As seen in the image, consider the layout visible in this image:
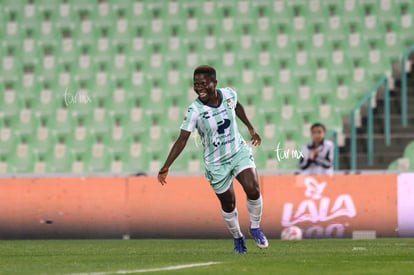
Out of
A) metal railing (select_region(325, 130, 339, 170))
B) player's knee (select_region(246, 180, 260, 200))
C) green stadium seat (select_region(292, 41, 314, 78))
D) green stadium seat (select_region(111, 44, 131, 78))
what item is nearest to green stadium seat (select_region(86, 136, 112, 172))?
green stadium seat (select_region(111, 44, 131, 78))

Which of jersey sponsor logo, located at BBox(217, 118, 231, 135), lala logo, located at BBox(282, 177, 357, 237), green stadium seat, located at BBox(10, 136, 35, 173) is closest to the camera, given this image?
jersey sponsor logo, located at BBox(217, 118, 231, 135)

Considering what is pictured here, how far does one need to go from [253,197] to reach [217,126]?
0.81 m

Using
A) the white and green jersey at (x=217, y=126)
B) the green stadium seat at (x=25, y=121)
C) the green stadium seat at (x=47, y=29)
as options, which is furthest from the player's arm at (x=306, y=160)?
the green stadium seat at (x=47, y=29)

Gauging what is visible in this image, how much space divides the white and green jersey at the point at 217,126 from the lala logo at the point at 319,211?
4410 mm

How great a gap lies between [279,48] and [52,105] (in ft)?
14.9

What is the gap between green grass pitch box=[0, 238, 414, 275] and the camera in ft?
23.5

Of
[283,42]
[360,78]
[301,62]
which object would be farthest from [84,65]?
[360,78]

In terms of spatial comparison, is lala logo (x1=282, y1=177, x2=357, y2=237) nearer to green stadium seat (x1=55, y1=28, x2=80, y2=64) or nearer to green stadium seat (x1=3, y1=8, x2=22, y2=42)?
green stadium seat (x1=55, y1=28, x2=80, y2=64)

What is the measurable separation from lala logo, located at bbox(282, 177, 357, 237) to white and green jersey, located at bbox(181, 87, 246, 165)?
4410 mm

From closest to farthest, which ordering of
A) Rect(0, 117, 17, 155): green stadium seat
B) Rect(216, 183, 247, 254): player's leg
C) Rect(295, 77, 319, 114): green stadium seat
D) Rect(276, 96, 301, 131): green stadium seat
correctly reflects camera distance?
1. Rect(216, 183, 247, 254): player's leg
2. Rect(276, 96, 301, 131): green stadium seat
3. Rect(295, 77, 319, 114): green stadium seat
4. Rect(0, 117, 17, 155): green stadium seat

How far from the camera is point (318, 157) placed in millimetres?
14273

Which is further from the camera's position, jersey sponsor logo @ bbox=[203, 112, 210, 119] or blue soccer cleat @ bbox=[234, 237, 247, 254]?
blue soccer cleat @ bbox=[234, 237, 247, 254]

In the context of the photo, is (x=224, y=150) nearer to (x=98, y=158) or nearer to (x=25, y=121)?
(x=98, y=158)

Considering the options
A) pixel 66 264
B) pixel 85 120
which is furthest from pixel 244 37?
pixel 66 264
